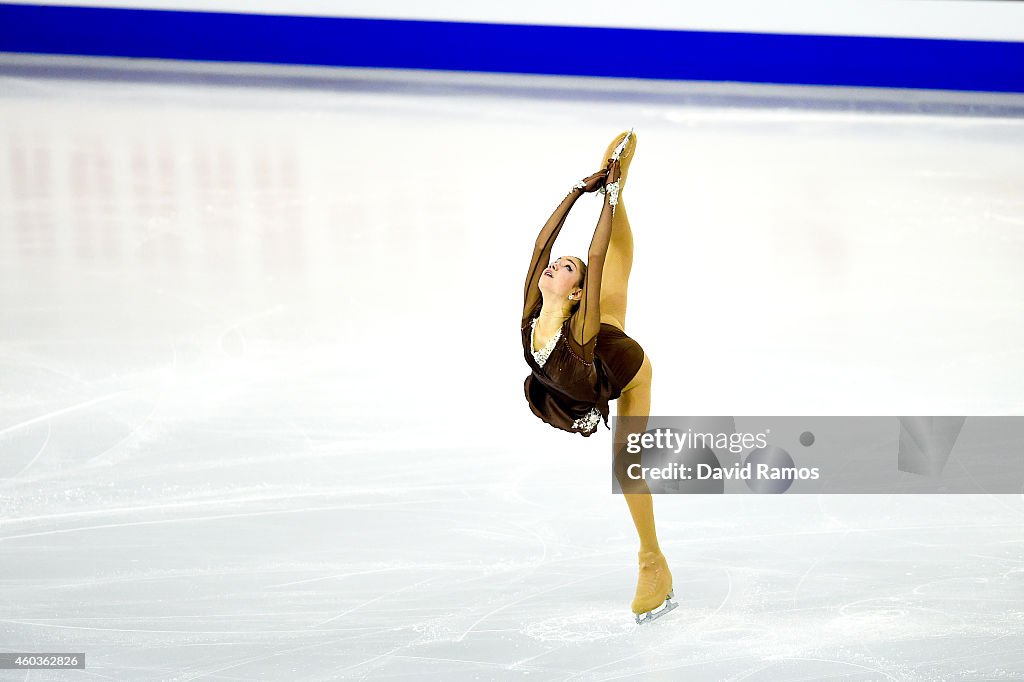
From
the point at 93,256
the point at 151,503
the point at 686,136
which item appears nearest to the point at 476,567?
the point at 151,503

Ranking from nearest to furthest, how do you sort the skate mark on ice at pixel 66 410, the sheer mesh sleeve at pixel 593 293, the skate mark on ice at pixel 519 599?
the sheer mesh sleeve at pixel 593 293
the skate mark on ice at pixel 519 599
the skate mark on ice at pixel 66 410

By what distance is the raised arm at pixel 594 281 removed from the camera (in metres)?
1.68

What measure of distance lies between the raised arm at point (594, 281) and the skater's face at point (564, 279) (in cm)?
1

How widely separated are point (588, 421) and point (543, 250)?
0.87ft

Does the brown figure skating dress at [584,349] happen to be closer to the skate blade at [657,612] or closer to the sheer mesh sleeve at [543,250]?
the sheer mesh sleeve at [543,250]

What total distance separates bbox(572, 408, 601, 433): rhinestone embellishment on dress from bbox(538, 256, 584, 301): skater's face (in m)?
0.18

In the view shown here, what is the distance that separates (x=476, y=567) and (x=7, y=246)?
8.59ft

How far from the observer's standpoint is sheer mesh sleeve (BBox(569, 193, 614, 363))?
5.52ft

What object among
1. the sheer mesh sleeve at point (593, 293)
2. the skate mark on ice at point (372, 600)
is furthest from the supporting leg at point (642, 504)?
the skate mark on ice at point (372, 600)

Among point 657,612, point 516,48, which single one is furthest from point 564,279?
point 516,48

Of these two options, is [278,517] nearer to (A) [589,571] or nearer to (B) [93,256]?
(A) [589,571]

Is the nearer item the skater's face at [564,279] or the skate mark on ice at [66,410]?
the skater's face at [564,279]

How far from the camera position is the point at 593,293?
1704mm

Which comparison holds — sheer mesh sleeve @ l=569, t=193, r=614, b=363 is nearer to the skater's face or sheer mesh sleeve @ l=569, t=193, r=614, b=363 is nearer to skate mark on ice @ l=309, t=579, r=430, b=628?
the skater's face
